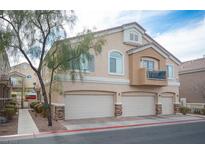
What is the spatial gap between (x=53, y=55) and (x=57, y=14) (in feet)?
8.14

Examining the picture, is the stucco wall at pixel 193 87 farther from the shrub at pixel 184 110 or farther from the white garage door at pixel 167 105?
the white garage door at pixel 167 105

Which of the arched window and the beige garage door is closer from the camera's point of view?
the arched window

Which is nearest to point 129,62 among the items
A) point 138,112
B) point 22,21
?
point 138,112

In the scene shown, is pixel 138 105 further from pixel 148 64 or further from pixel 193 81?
pixel 193 81

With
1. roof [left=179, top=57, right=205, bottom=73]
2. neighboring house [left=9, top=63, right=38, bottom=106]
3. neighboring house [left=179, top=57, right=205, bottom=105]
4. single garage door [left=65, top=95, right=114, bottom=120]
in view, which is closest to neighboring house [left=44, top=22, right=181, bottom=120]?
single garage door [left=65, top=95, right=114, bottom=120]

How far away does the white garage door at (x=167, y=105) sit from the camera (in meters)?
21.1

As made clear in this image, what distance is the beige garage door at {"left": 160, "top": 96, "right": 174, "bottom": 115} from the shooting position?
21.0 meters

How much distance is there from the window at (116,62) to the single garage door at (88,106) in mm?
2354

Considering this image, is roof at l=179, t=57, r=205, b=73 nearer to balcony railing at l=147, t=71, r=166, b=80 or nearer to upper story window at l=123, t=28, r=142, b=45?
balcony railing at l=147, t=71, r=166, b=80

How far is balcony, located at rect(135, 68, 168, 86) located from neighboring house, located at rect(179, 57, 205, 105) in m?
8.55

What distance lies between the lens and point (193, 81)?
27031mm

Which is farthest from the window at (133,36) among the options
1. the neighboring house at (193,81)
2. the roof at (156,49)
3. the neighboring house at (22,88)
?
the neighboring house at (22,88)

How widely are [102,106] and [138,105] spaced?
3872 mm

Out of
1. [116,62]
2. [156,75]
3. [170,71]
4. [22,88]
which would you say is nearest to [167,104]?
[170,71]
